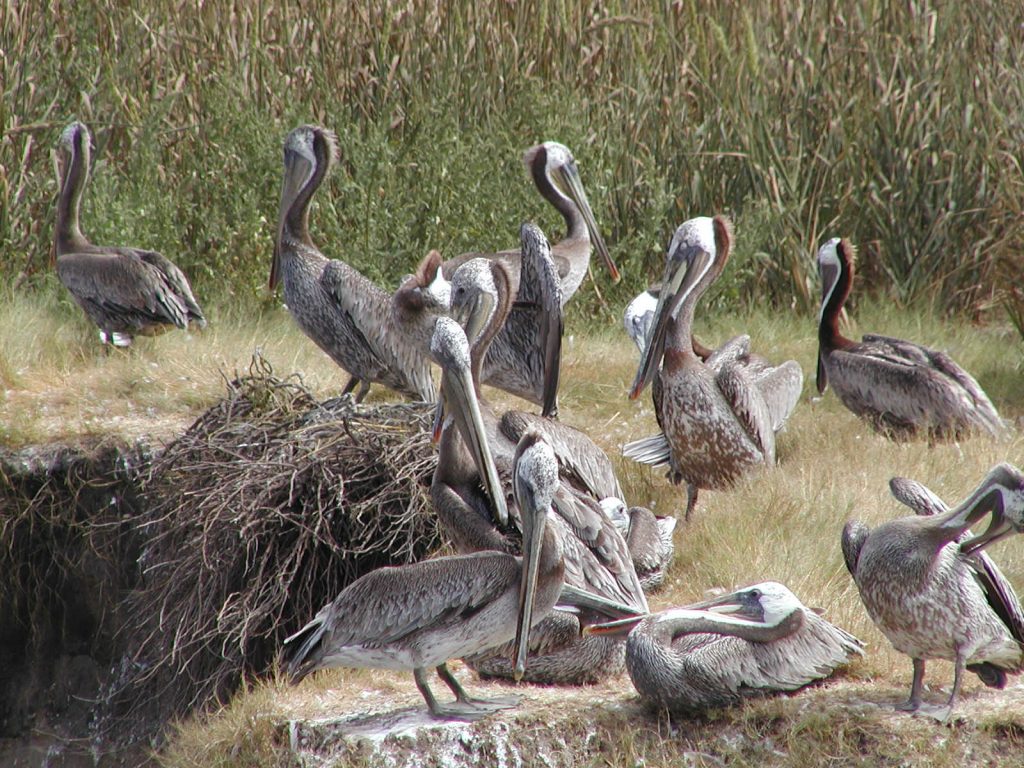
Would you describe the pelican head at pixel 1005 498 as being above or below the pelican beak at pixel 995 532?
above

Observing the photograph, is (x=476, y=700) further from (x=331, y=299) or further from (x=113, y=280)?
(x=113, y=280)

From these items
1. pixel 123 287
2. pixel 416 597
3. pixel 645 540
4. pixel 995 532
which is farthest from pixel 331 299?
pixel 995 532

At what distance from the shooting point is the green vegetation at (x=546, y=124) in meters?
8.34

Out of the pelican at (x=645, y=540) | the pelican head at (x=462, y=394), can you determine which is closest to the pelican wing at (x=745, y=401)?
the pelican at (x=645, y=540)

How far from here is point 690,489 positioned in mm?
5816

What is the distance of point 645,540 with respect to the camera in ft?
16.6

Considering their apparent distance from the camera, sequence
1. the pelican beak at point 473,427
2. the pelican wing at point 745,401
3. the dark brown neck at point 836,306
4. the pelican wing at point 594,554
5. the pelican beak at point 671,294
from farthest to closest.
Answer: the dark brown neck at point 836,306, the pelican beak at point 671,294, the pelican wing at point 745,401, the pelican wing at point 594,554, the pelican beak at point 473,427

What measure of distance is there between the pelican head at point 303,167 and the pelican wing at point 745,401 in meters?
2.29

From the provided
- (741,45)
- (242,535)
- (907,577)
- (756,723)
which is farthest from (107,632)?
(741,45)

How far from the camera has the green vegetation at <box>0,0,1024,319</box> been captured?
834cm

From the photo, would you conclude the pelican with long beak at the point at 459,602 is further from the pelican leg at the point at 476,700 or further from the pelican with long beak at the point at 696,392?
the pelican with long beak at the point at 696,392

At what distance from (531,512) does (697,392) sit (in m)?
1.89

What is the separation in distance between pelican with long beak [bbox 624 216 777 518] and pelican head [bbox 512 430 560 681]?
71.1 inches

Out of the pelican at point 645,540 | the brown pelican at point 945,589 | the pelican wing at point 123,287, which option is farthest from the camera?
the pelican wing at point 123,287
